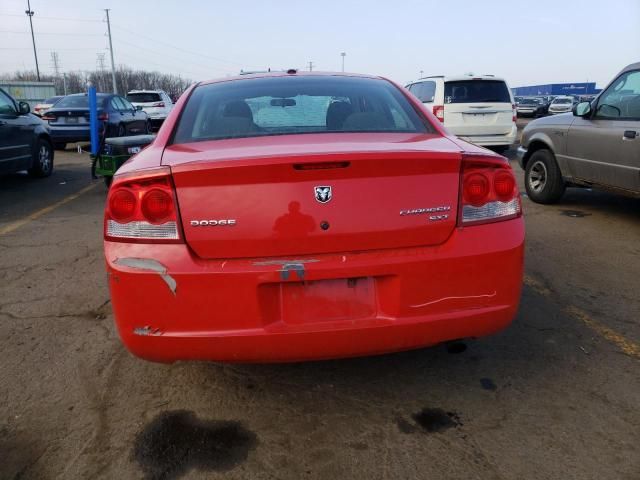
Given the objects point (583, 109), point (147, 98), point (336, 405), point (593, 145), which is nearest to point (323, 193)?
point (336, 405)

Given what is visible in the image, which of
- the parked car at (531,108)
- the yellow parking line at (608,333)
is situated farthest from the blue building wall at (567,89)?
the yellow parking line at (608,333)

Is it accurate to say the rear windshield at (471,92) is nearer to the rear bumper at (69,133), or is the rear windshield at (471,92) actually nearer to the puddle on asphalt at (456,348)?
the rear bumper at (69,133)

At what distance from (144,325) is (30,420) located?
80 centimetres

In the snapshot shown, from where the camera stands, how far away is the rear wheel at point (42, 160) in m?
9.19

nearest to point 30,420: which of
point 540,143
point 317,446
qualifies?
point 317,446

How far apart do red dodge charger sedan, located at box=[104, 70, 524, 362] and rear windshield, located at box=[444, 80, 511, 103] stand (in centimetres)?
952

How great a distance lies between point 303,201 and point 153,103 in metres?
20.3

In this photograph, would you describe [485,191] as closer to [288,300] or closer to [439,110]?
[288,300]

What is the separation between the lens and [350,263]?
2.10 metres

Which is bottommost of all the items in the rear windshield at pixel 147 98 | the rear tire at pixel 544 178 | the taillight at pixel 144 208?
the rear tire at pixel 544 178

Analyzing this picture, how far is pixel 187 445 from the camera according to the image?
2.20 metres

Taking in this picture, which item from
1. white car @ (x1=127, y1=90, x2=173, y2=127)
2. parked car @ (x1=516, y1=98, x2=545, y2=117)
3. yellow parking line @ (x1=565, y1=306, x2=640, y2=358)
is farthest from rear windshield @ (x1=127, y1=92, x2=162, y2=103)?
parked car @ (x1=516, y1=98, x2=545, y2=117)

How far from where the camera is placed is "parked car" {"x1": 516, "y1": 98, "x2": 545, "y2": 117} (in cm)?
3497

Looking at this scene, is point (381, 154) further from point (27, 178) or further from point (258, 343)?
point (27, 178)
